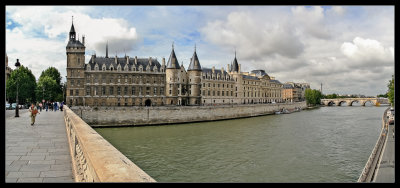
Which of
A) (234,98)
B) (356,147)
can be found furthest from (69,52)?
(356,147)

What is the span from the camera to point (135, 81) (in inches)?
1864

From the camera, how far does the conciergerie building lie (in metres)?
43.6

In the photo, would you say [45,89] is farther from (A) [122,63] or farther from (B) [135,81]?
(B) [135,81]

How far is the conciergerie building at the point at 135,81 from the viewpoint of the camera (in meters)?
43.6

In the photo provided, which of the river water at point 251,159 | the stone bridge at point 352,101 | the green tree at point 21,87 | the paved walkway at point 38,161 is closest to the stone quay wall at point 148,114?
the river water at point 251,159

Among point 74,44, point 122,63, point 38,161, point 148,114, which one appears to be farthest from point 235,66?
point 38,161

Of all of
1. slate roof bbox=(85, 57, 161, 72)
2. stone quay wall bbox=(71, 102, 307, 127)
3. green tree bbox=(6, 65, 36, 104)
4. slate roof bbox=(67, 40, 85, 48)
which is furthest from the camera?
slate roof bbox=(85, 57, 161, 72)

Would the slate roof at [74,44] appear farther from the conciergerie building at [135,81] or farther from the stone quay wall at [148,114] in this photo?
the stone quay wall at [148,114]

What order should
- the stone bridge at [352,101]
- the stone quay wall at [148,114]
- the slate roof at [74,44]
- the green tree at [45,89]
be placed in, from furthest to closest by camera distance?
the stone bridge at [352,101] < the green tree at [45,89] < the slate roof at [74,44] < the stone quay wall at [148,114]

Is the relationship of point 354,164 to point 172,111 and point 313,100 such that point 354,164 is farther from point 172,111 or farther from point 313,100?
point 313,100

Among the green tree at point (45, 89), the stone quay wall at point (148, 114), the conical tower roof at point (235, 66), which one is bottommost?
the stone quay wall at point (148, 114)

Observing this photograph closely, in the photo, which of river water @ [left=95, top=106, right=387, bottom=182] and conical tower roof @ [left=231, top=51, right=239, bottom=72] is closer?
river water @ [left=95, top=106, right=387, bottom=182]

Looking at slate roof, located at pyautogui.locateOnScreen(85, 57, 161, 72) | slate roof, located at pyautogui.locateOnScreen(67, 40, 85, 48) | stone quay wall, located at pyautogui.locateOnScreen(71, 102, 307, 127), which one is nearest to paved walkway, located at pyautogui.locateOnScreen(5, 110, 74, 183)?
stone quay wall, located at pyautogui.locateOnScreen(71, 102, 307, 127)

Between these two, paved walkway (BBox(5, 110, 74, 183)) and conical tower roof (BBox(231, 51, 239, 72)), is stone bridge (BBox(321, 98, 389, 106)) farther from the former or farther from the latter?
paved walkway (BBox(5, 110, 74, 183))
